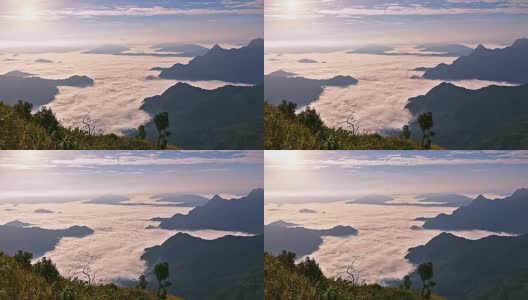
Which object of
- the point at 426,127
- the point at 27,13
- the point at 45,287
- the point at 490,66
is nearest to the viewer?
the point at 45,287

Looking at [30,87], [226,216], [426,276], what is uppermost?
[30,87]

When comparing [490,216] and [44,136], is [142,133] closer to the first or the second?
[44,136]

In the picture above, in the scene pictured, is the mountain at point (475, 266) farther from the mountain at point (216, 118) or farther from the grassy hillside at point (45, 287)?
the grassy hillside at point (45, 287)

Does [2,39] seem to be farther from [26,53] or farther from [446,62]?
[446,62]

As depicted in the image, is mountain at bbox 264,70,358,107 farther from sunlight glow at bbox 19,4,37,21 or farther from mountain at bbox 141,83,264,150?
sunlight glow at bbox 19,4,37,21

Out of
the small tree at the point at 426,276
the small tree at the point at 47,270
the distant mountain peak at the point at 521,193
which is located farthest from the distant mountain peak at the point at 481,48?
the small tree at the point at 47,270

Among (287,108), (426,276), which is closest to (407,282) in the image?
(426,276)
